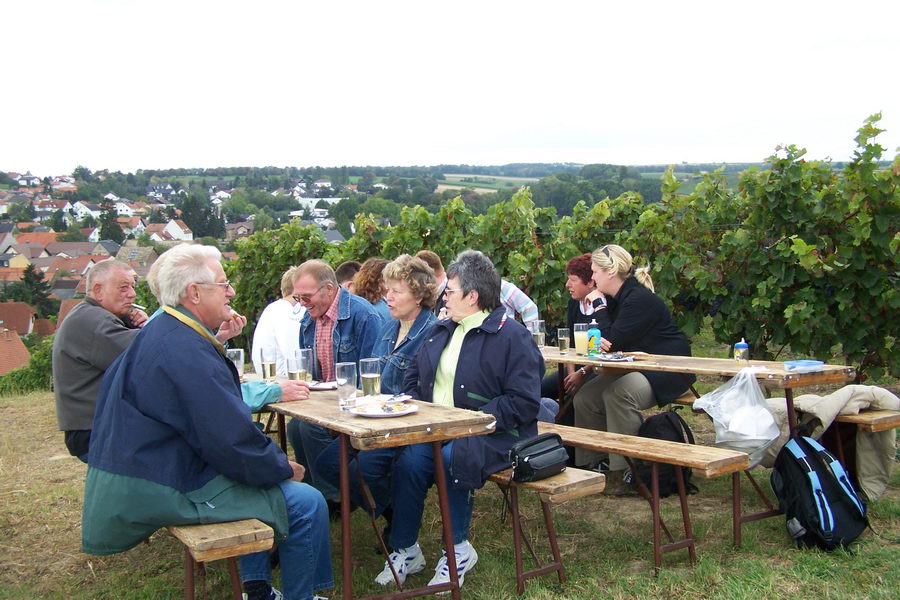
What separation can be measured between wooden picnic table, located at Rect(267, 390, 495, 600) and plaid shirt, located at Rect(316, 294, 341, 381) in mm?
1048

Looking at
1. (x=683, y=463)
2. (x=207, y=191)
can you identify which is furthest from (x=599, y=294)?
(x=207, y=191)

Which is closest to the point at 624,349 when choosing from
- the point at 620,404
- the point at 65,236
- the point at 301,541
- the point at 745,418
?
the point at 620,404

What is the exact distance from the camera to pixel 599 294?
18.2 feet

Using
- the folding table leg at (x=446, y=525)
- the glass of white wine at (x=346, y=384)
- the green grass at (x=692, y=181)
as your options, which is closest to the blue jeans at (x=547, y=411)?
the folding table leg at (x=446, y=525)

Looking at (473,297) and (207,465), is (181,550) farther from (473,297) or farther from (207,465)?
(473,297)

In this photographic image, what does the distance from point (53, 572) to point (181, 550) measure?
62 cm

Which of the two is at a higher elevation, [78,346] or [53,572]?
[78,346]

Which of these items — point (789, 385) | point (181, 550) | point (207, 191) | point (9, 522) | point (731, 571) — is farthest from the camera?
point (207, 191)

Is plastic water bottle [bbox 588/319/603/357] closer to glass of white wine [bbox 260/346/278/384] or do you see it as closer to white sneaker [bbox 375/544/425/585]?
Answer: white sneaker [bbox 375/544/425/585]

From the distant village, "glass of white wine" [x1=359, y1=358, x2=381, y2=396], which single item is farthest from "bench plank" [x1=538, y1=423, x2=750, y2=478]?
the distant village

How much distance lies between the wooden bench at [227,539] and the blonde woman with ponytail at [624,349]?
263 cm

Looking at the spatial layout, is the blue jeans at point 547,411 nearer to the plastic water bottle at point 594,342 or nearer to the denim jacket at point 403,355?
the plastic water bottle at point 594,342

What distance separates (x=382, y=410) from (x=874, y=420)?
2512mm

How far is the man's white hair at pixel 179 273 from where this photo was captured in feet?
9.85
